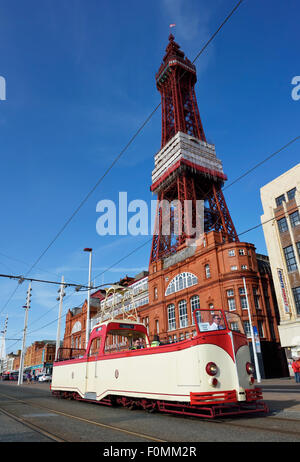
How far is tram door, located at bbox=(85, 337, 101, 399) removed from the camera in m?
12.5

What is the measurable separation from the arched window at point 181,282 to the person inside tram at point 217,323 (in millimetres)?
32839

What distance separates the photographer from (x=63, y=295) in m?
34.8

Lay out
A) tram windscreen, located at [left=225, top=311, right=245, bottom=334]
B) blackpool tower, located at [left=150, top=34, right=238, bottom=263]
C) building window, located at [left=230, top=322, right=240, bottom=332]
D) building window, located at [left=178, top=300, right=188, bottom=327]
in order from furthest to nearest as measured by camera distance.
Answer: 1. blackpool tower, located at [left=150, top=34, right=238, bottom=263]
2. building window, located at [left=178, top=300, right=188, bottom=327]
3. tram windscreen, located at [left=225, top=311, right=245, bottom=334]
4. building window, located at [left=230, top=322, right=240, bottom=332]

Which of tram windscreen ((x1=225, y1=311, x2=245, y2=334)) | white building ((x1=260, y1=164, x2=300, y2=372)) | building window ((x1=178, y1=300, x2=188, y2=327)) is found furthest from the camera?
building window ((x1=178, y1=300, x2=188, y2=327))

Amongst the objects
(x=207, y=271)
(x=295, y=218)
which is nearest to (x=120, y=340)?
(x=295, y=218)

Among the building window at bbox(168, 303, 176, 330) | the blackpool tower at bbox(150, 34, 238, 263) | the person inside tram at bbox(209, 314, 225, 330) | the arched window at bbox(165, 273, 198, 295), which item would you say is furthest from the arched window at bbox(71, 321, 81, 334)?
the person inside tram at bbox(209, 314, 225, 330)

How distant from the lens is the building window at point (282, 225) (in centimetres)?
3300

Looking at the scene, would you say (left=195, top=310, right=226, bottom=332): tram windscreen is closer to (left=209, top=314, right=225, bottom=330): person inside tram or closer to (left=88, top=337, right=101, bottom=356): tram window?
(left=209, top=314, right=225, bottom=330): person inside tram

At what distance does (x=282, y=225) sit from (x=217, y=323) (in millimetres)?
27604

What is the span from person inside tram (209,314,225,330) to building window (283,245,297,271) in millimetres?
26074

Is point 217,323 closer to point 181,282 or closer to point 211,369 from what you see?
point 211,369

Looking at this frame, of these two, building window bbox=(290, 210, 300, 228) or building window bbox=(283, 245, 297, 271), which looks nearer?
Result: building window bbox=(290, 210, 300, 228)

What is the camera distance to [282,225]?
33375 millimetres

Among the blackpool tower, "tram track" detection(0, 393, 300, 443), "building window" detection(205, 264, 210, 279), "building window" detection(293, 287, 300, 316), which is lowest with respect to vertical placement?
"tram track" detection(0, 393, 300, 443)
